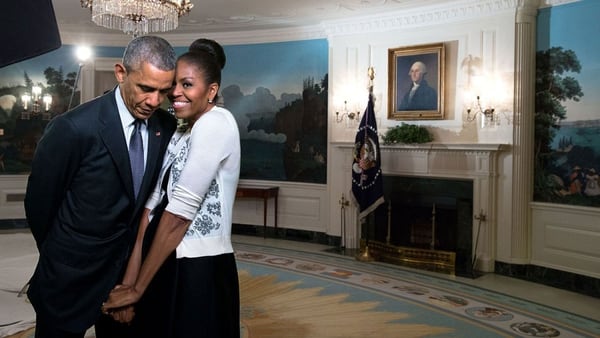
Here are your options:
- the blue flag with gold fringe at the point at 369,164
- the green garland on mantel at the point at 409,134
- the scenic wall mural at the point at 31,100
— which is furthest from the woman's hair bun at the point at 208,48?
the scenic wall mural at the point at 31,100

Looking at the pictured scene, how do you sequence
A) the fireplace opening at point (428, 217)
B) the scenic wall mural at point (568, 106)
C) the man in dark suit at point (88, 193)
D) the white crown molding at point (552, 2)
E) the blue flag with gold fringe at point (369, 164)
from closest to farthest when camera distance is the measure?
the man in dark suit at point (88, 193)
the scenic wall mural at point (568, 106)
the white crown molding at point (552, 2)
the fireplace opening at point (428, 217)
the blue flag with gold fringe at point (369, 164)

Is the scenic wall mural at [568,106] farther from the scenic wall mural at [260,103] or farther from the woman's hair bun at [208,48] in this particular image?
the woman's hair bun at [208,48]

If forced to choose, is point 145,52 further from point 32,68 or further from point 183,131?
point 32,68

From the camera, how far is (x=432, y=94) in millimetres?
7387

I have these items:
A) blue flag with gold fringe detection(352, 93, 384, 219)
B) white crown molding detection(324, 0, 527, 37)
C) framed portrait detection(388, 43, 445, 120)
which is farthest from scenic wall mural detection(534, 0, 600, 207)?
blue flag with gold fringe detection(352, 93, 384, 219)

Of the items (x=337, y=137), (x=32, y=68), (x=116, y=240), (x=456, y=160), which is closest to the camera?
(x=116, y=240)

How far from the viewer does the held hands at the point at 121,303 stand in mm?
1833

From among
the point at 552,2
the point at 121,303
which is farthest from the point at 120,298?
the point at 552,2

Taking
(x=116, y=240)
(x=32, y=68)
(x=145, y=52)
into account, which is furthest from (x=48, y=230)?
(x=32, y=68)

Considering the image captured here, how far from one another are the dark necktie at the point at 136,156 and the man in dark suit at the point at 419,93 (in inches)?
239

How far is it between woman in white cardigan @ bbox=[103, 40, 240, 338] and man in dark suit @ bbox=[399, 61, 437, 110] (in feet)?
19.5

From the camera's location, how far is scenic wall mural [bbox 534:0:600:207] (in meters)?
6.10

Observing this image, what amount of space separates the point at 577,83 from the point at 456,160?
175 centimetres

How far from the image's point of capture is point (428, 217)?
24.5ft
